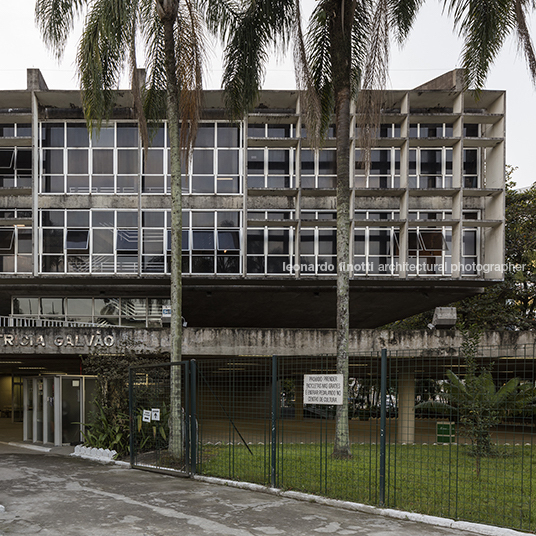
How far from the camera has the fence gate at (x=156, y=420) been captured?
12.3m

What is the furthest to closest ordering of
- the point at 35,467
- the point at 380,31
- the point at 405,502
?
1. the point at 35,467
2. the point at 380,31
3. the point at 405,502

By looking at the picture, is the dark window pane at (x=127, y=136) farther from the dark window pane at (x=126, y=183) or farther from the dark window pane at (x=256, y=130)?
the dark window pane at (x=256, y=130)

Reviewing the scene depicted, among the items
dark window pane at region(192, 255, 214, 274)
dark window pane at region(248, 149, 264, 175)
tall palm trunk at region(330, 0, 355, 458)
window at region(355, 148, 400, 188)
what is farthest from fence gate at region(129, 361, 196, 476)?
window at region(355, 148, 400, 188)

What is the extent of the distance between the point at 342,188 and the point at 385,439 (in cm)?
600

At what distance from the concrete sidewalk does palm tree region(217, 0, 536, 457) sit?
11.7ft

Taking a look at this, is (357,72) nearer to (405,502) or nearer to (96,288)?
(405,502)

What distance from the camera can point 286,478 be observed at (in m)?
9.91

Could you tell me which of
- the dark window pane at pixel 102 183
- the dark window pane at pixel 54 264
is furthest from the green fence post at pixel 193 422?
the dark window pane at pixel 102 183

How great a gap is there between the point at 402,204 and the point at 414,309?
6.84 m

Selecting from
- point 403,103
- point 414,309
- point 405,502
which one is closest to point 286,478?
point 405,502

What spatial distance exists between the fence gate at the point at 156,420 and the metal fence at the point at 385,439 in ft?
0.16

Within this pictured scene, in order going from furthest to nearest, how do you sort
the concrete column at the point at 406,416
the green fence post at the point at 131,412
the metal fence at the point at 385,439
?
the green fence post at the point at 131,412 < the concrete column at the point at 406,416 < the metal fence at the point at 385,439

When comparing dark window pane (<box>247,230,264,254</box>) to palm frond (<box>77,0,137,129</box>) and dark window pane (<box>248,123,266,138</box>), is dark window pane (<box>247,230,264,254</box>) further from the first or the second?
palm frond (<box>77,0,137,129</box>)

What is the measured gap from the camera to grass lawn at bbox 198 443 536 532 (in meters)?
7.77
